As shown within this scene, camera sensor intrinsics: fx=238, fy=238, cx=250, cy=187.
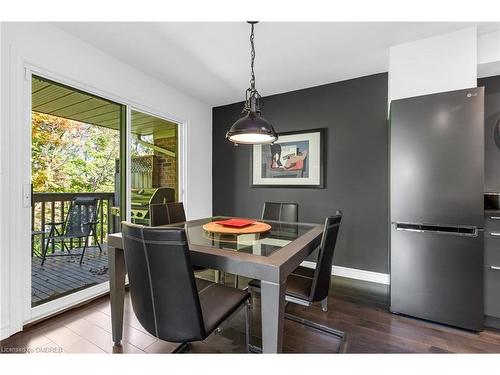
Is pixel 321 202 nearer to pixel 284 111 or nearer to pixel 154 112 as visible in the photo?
pixel 284 111

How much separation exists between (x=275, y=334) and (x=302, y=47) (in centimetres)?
243

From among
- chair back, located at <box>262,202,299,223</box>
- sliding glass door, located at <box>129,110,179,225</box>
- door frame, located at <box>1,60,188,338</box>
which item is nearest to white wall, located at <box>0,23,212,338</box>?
door frame, located at <box>1,60,188,338</box>

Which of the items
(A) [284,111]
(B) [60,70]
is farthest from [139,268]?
(A) [284,111]

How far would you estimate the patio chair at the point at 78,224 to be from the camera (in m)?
2.59

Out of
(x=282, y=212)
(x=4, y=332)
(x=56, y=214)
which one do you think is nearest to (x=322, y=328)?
(x=282, y=212)

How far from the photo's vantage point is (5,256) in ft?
5.77

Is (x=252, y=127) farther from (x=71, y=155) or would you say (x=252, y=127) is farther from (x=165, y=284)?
(x=71, y=155)

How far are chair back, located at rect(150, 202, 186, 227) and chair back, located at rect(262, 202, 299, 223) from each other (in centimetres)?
98

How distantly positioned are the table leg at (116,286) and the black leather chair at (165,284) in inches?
19.8

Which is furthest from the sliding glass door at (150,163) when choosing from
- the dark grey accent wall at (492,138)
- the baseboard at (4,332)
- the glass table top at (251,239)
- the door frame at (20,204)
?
the dark grey accent wall at (492,138)

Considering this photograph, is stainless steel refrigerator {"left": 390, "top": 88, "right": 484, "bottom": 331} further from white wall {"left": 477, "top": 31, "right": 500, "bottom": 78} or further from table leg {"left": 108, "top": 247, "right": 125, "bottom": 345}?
table leg {"left": 108, "top": 247, "right": 125, "bottom": 345}

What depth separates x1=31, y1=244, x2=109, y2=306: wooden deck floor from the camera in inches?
88.1

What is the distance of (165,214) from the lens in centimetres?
239

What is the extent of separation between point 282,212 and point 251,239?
115 cm
